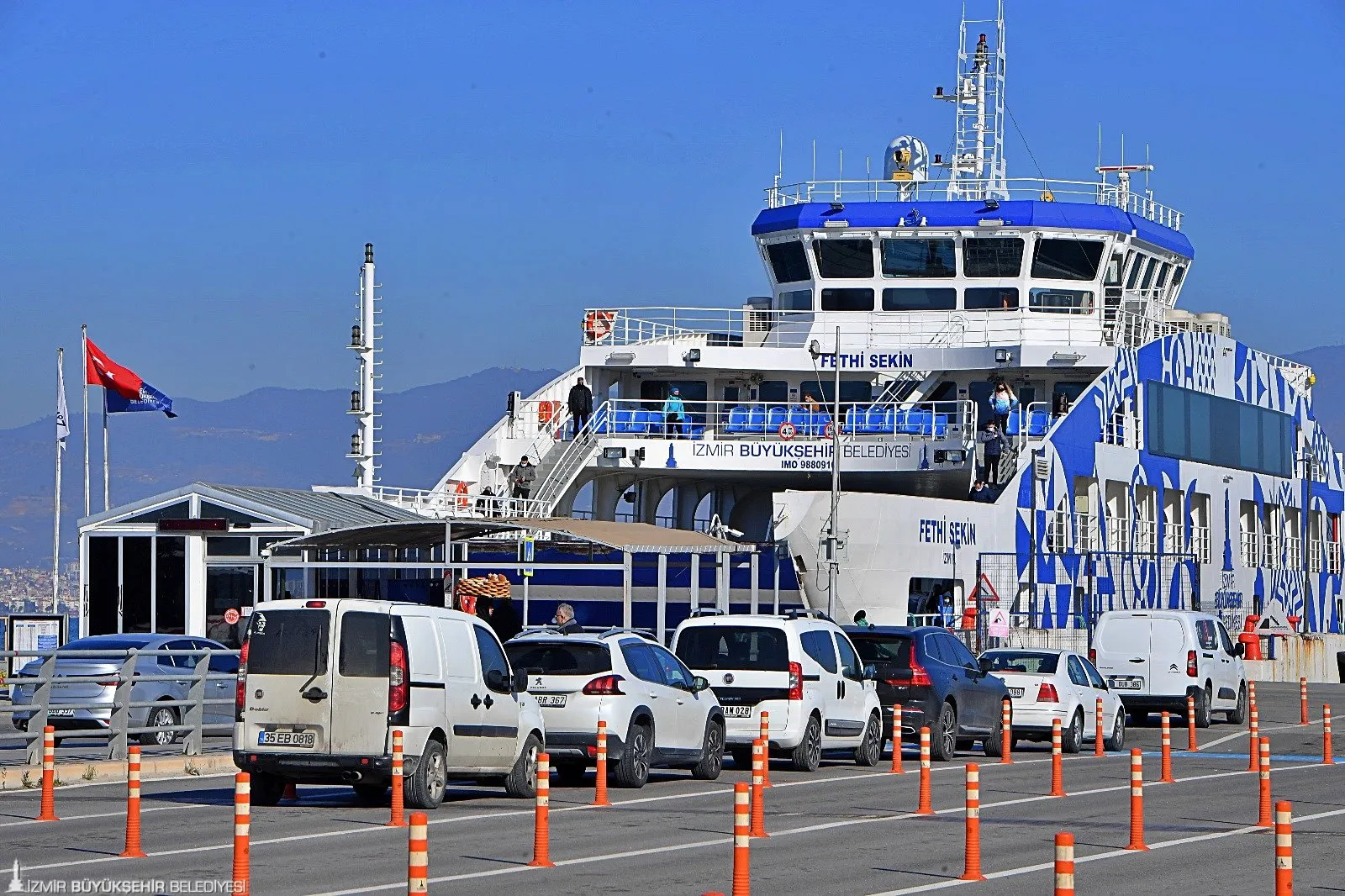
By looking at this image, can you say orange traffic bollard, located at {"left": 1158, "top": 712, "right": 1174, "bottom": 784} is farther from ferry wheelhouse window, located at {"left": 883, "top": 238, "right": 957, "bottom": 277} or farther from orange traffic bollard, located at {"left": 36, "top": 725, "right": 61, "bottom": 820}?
ferry wheelhouse window, located at {"left": 883, "top": 238, "right": 957, "bottom": 277}

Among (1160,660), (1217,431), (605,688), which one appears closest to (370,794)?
(605,688)

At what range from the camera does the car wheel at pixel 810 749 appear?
72.3ft

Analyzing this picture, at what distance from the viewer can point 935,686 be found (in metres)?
24.2

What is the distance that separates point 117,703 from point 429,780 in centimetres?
590

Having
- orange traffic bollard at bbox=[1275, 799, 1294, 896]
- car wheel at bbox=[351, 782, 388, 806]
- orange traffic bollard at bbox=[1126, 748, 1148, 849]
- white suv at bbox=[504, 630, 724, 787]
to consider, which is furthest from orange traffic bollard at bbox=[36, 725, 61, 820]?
orange traffic bollard at bbox=[1275, 799, 1294, 896]

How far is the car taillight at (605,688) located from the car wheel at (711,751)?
5.69ft

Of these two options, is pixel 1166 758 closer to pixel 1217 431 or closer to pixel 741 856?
pixel 741 856

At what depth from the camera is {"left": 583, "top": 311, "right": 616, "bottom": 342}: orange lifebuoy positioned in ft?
160

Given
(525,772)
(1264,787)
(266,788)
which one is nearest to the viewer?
(1264,787)

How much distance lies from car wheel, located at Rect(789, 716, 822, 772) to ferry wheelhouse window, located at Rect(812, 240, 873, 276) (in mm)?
26451

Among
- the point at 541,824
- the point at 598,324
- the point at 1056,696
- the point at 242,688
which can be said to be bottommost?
the point at 541,824

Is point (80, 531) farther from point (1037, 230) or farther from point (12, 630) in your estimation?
point (1037, 230)

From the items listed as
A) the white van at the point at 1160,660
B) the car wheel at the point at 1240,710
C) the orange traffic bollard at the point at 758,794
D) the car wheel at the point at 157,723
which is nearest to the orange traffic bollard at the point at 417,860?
the orange traffic bollard at the point at 758,794

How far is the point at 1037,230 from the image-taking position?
1849 inches
